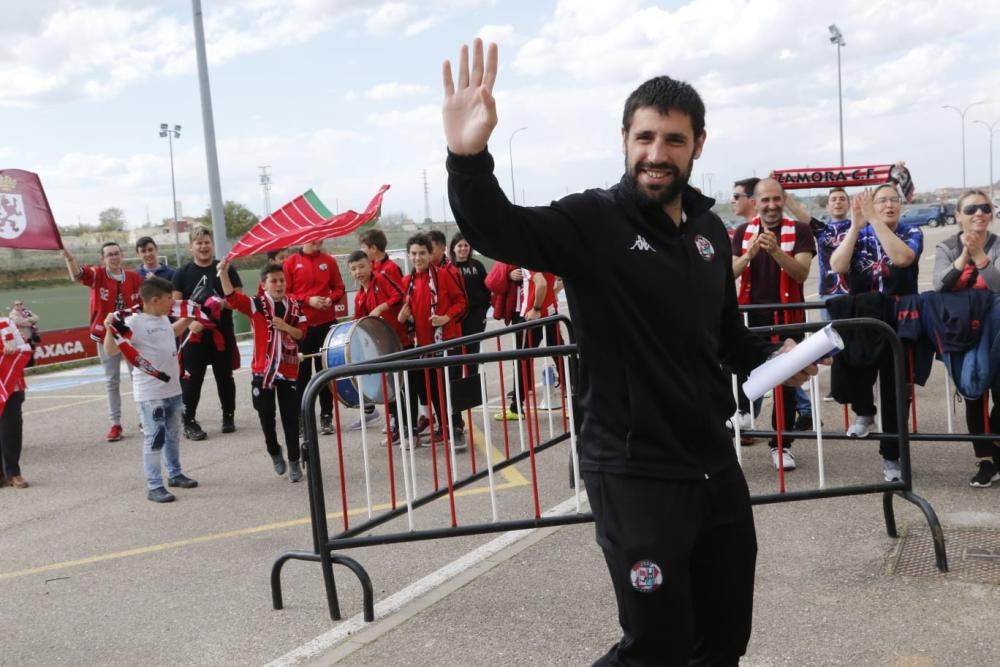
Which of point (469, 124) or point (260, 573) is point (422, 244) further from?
point (469, 124)

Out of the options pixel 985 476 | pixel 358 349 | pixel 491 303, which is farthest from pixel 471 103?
pixel 491 303

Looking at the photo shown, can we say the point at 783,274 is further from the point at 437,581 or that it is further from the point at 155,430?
the point at 155,430

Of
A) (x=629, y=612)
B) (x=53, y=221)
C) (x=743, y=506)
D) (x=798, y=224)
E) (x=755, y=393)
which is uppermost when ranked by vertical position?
(x=53, y=221)

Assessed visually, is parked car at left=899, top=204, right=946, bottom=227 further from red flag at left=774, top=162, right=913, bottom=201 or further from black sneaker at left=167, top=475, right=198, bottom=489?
black sneaker at left=167, top=475, right=198, bottom=489

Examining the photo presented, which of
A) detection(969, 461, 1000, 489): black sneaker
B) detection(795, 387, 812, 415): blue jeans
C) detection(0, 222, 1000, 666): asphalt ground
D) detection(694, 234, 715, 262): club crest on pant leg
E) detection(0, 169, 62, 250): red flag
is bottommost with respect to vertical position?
detection(0, 222, 1000, 666): asphalt ground

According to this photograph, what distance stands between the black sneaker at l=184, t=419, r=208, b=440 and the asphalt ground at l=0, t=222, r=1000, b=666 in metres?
1.56

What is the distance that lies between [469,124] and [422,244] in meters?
6.26

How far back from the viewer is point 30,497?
7473 mm

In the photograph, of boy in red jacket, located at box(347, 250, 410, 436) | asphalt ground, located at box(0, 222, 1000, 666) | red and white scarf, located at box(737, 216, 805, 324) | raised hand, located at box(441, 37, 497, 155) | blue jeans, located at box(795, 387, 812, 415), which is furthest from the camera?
boy in red jacket, located at box(347, 250, 410, 436)

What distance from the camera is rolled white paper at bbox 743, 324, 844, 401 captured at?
3.09m

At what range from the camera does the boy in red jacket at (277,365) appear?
7383 mm

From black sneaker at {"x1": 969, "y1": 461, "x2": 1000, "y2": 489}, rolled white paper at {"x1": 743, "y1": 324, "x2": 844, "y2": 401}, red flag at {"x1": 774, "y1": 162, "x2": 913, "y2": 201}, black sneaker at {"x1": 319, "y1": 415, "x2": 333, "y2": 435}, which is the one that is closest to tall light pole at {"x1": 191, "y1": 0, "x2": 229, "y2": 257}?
black sneaker at {"x1": 319, "y1": 415, "x2": 333, "y2": 435}

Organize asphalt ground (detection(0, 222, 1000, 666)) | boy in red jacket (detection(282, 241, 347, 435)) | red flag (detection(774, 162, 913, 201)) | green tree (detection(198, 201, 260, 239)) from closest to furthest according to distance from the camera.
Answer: asphalt ground (detection(0, 222, 1000, 666)) < boy in red jacket (detection(282, 241, 347, 435)) < red flag (detection(774, 162, 913, 201)) < green tree (detection(198, 201, 260, 239))

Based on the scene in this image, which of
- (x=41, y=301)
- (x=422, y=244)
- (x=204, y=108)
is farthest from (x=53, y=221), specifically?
(x=41, y=301)
